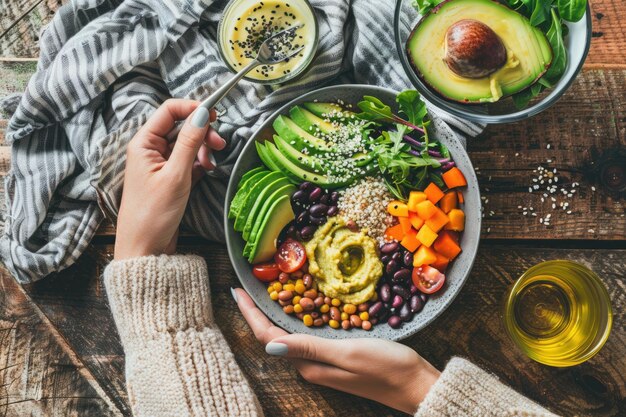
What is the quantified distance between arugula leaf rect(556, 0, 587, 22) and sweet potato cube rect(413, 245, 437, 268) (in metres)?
0.64

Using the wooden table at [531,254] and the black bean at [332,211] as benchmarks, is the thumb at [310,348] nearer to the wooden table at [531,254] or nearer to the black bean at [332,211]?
the wooden table at [531,254]

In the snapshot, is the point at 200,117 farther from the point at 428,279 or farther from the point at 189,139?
the point at 428,279

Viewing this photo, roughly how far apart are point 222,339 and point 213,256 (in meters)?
0.24

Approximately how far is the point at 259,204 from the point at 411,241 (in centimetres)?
40

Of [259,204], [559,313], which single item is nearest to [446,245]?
[559,313]

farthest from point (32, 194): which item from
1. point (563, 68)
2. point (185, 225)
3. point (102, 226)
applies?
point (563, 68)

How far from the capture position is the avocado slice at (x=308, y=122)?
60.6 inches

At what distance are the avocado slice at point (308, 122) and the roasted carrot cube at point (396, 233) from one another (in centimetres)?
30

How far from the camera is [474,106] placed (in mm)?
1479

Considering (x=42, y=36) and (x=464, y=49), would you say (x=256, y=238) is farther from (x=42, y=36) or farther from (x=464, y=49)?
(x=42, y=36)

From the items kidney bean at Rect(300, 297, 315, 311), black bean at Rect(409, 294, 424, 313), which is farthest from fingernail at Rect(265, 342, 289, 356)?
black bean at Rect(409, 294, 424, 313)

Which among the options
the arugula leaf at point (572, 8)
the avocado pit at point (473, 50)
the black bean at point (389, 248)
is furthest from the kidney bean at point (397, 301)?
the arugula leaf at point (572, 8)

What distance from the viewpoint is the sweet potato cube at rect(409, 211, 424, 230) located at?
1.52 meters

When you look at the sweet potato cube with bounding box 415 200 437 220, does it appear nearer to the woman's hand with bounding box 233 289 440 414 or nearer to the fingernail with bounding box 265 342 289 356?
the woman's hand with bounding box 233 289 440 414
